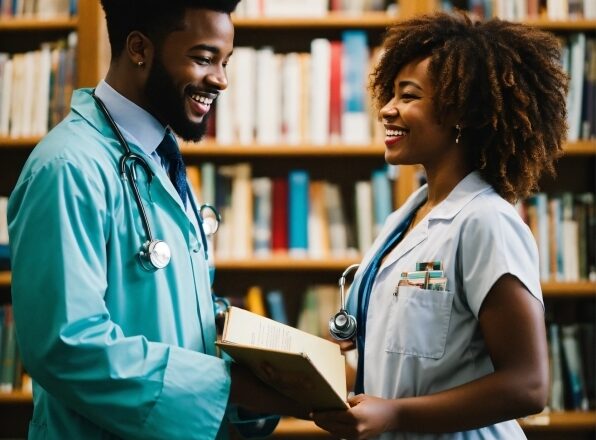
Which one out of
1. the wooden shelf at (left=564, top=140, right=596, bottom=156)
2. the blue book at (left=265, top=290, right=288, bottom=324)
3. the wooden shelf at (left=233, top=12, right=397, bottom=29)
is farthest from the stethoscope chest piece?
the wooden shelf at (left=564, top=140, right=596, bottom=156)

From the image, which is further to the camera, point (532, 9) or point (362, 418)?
point (532, 9)

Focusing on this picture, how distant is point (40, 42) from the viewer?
2930 millimetres

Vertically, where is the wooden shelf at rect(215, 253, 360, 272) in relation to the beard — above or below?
below

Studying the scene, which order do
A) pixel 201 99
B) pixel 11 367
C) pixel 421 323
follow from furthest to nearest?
pixel 11 367
pixel 201 99
pixel 421 323

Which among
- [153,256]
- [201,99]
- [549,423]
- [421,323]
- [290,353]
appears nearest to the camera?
[290,353]

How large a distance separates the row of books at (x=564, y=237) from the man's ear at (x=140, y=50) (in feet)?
5.33

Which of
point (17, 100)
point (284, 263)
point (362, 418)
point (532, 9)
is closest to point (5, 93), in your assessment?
point (17, 100)

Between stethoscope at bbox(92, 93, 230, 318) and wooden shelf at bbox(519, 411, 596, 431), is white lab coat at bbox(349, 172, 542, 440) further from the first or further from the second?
wooden shelf at bbox(519, 411, 596, 431)

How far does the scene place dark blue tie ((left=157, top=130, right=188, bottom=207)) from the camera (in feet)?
5.07

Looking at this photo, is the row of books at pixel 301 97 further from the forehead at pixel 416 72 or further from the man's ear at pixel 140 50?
the man's ear at pixel 140 50

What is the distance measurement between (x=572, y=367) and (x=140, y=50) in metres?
1.89

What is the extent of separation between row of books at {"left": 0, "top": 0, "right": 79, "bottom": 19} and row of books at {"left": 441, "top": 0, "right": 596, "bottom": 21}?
51.9 inches

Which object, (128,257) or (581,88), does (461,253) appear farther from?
(581,88)

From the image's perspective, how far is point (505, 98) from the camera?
57.2 inches
